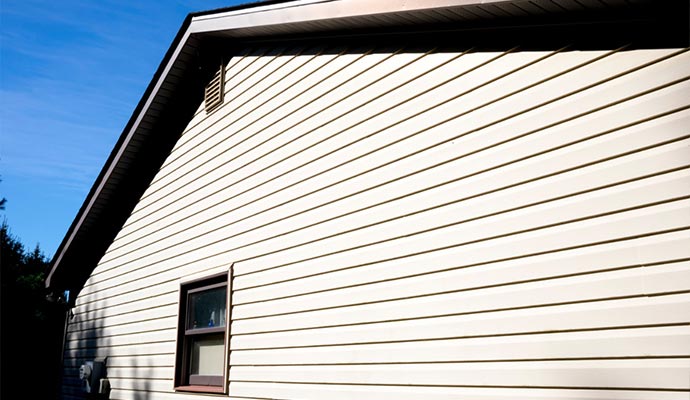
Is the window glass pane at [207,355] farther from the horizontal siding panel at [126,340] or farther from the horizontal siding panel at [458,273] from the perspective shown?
the horizontal siding panel at [458,273]

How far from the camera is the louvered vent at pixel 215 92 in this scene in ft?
25.5

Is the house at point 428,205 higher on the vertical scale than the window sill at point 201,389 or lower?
higher

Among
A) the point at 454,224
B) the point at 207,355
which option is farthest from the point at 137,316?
the point at 454,224

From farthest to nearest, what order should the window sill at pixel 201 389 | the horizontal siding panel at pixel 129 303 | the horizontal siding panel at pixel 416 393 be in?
the horizontal siding panel at pixel 129 303 < the window sill at pixel 201 389 < the horizontal siding panel at pixel 416 393

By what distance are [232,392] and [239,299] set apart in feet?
3.01

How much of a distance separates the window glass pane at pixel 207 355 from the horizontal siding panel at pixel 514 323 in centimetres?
150

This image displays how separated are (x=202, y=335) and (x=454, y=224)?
406 cm

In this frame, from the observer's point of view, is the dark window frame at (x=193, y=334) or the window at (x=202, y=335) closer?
the dark window frame at (x=193, y=334)

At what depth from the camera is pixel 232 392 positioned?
6363 mm

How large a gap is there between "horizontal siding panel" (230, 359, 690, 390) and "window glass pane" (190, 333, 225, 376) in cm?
184

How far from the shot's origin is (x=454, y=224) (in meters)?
4.40

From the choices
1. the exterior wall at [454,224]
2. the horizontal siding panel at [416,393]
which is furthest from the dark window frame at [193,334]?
the horizontal siding panel at [416,393]

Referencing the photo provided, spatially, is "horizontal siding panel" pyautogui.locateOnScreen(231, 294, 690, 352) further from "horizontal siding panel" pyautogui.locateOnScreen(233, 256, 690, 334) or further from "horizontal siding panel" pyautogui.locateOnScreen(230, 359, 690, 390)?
"horizontal siding panel" pyautogui.locateOnScreen(230, 359, 690, 390)

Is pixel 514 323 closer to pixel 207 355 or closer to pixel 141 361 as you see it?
pixel 207 355
